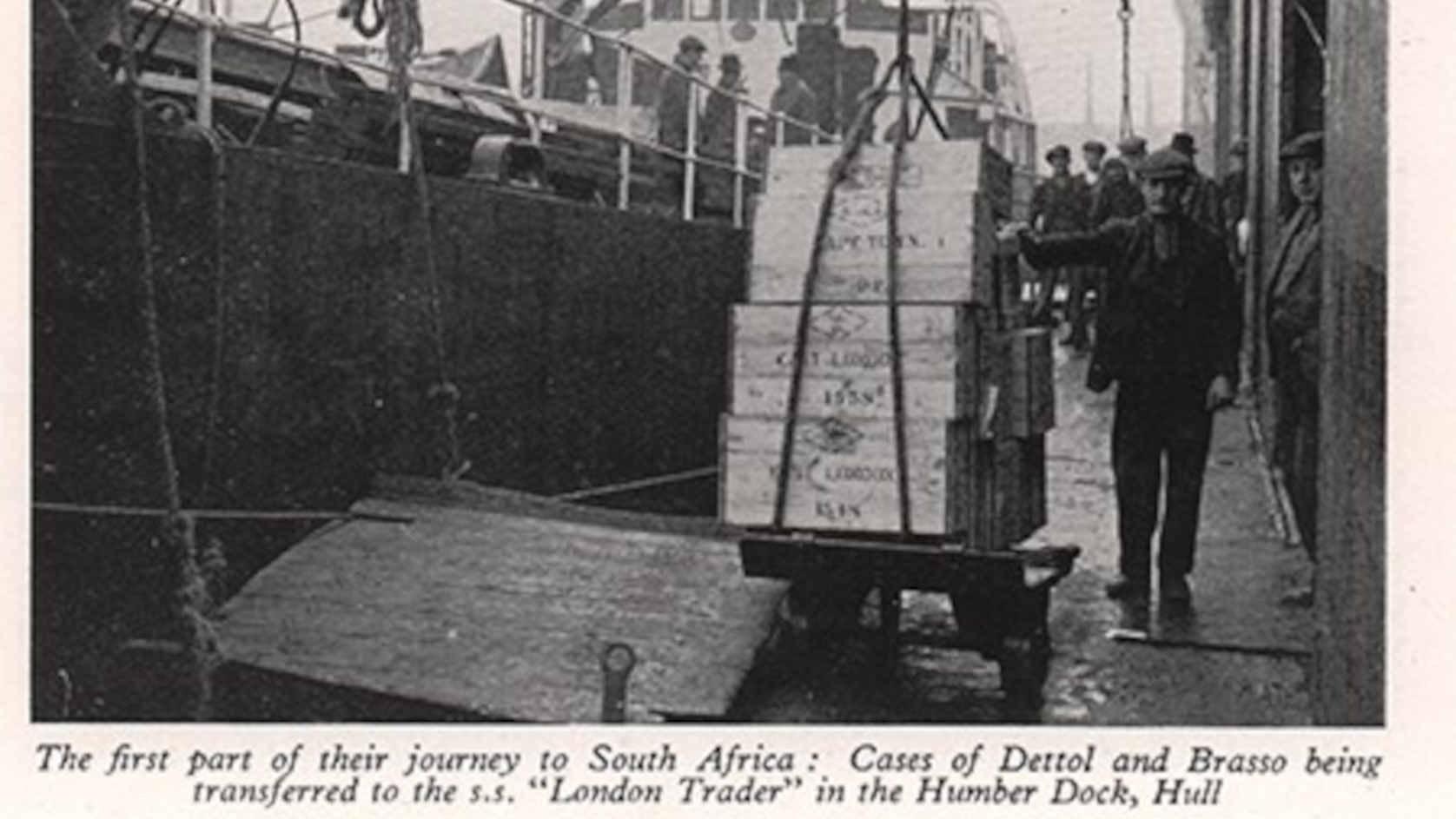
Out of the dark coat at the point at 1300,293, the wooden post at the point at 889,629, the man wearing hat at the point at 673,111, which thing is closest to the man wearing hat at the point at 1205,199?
the man wearing hat at the point at 673,111

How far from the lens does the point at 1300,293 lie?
6484mm

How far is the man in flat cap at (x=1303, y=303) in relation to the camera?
635 cm

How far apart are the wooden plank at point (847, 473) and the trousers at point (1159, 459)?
149cm

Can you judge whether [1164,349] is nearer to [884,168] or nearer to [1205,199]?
[884,168]

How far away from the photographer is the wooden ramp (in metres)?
4.75

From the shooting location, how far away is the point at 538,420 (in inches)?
309

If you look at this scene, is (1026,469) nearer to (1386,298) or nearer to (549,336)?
(1386,298)

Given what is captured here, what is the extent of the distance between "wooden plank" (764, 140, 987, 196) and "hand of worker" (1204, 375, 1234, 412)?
66.4 inches

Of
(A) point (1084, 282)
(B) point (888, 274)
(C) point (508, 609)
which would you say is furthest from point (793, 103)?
(B) point (888, 274)

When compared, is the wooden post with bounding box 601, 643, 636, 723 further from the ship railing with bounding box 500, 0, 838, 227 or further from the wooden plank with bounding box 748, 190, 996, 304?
the ship railing with bounding box 500, 0, 838, 227

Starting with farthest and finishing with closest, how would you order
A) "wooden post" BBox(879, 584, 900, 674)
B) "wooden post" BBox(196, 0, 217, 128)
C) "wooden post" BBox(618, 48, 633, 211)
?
"wooden post" BBox(618, 48, 633, 211) → "wooden post" BBox(196, 0, 217, 128) → "wooden post" BBox(879, 584, 900, 674)

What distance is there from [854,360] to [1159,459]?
1853 mm

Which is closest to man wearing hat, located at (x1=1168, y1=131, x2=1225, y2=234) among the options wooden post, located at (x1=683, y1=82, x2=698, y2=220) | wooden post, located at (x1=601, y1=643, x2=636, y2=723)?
wooden post, located at (x1=683, y1=82, x2=698, y2=220)

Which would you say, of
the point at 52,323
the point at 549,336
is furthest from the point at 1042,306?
the point at 52,323
